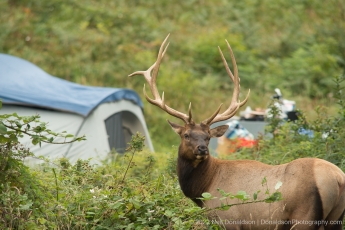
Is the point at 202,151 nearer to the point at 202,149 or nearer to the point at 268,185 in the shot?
the point at 202,149

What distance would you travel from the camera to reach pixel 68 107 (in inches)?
512

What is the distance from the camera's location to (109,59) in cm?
1962

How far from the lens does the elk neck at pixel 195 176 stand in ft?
A: 24.1

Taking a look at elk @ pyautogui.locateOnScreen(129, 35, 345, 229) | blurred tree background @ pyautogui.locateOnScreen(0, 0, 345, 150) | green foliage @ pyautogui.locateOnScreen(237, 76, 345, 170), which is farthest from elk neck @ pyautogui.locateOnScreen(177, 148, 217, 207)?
blurred tree background @ pyautogui.locateOnScreen(0, 0, 345, 150)

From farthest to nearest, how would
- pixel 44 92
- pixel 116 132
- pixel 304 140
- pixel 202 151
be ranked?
pixel 116 132 → pixel 44 92 → pixel 304 140 → pixel 202 151

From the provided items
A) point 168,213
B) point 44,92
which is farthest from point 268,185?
point 44,92

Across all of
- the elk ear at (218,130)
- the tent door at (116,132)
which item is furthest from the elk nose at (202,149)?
the tent door at (116,132)

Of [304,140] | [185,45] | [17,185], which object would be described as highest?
[185,45]

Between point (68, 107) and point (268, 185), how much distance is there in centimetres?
706

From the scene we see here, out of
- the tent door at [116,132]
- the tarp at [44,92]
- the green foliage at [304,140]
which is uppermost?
the tarp at [44,92]

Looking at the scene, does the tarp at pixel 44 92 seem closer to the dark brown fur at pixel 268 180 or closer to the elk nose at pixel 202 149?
the dark brown fur at pixel 268 180

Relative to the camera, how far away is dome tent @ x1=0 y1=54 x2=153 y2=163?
1275 cm

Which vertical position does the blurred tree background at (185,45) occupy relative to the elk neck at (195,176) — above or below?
above

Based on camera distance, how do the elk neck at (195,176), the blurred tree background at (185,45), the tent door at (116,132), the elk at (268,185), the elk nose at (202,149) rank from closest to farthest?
1. the elk at (268,185)
2. the elk nose at (202,149)
3. the elk neck at (195,176)
4. the tent door at (116,132)
5. the blurred tree background at (185,45)
